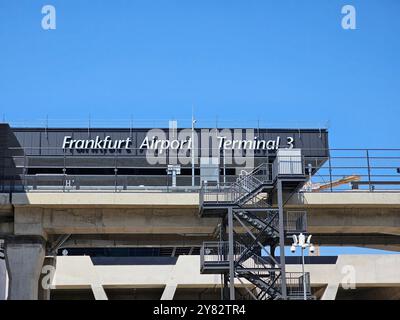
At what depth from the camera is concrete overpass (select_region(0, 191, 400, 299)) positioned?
121 feet

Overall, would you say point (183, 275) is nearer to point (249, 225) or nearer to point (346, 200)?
point (249, 225)

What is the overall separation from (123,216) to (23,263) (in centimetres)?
576

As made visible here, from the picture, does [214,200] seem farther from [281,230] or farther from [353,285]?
[353,285]

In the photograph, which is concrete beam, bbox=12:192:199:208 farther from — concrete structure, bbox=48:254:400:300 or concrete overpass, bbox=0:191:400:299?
concrete structure, bbox=48:254:400:300

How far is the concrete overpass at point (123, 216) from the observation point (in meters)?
36.8

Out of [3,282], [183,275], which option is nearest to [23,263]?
[3,282]

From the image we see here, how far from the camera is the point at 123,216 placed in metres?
38.1

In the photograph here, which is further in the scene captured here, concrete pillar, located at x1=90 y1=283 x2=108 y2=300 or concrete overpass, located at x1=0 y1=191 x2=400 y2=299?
concrete pillar, located at x1=90 y1=283 x2=108 y2=300

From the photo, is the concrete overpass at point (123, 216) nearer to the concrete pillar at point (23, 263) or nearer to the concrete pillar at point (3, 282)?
the concrete pillar at point (23, 263)

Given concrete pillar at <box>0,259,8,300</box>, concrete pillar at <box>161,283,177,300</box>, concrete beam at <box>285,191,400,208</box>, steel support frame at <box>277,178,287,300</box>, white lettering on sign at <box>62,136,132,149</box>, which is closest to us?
steel support frame at <box>277,178,287,300</box>

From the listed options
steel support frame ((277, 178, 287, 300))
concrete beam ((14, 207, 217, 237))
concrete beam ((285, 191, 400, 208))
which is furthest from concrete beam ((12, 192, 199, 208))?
concrete beam ((285, 191, 400, 208))

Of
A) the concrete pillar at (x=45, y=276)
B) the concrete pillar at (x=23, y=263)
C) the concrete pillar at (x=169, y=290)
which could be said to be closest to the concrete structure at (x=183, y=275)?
the concrete pillar at (x=169, y=290)
